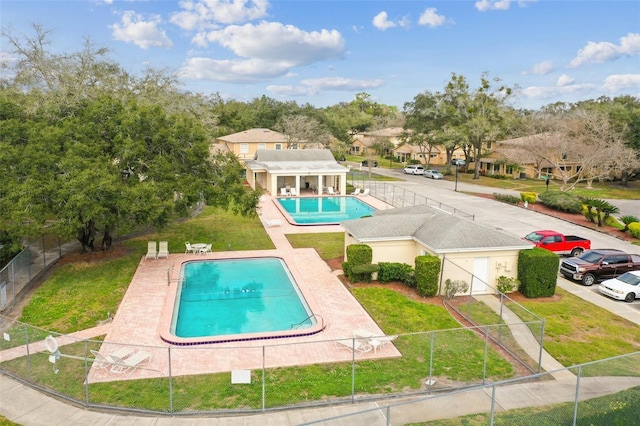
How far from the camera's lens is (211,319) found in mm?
18828

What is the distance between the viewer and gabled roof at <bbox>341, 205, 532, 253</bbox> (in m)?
20.7

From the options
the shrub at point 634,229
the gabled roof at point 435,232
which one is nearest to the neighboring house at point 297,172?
the gabled roof at point 435,232

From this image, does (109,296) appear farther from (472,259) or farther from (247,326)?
(472,259)

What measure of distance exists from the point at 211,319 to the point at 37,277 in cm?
952

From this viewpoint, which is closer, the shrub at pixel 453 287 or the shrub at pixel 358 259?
the shrub at pixel 453 287

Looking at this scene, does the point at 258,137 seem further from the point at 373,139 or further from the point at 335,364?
the point at 335,364

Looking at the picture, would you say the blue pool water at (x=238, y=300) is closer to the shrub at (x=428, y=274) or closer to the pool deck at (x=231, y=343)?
the pool deck at (x=231, y=343)

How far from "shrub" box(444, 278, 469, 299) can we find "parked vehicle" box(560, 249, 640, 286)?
6421 mm

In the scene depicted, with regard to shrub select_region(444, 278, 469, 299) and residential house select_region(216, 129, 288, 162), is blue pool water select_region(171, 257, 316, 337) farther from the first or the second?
residential house select_region(216, 129, 288, 162)

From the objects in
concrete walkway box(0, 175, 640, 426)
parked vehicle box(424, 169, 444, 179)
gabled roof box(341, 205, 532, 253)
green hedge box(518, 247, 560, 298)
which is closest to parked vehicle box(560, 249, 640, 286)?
green hedge box(518, 247, 560, 298)

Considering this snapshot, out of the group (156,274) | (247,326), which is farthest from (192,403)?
(156,274)

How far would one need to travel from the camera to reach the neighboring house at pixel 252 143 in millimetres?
72625

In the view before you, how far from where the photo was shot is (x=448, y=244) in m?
20.5

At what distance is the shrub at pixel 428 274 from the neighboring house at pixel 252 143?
54267 mm
